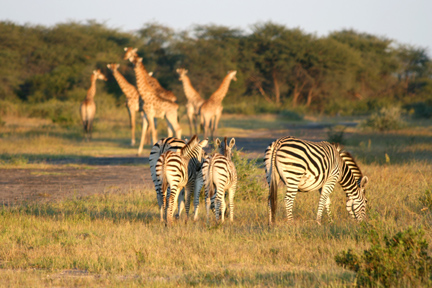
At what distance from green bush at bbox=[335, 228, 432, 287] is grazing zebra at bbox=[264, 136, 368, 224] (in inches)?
86.6

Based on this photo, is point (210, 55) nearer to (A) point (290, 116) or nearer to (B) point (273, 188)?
(A) point (290, 116)

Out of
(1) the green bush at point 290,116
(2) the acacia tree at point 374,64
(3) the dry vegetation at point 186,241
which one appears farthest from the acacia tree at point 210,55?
(3) the dry vegetation at point 186,241

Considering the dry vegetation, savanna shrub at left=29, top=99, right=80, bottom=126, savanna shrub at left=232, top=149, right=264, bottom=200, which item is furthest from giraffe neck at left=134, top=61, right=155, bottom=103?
savanna shrub at left=232, top=149, right=264, bottom=200

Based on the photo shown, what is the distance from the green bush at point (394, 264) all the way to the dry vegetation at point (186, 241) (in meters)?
0.19

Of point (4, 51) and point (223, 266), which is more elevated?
point (4, 51)

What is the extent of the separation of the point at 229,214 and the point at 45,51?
41.2 metres

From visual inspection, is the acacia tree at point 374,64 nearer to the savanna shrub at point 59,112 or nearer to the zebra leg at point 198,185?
the savanna shrub at point 59,112

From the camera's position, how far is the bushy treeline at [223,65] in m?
41.1

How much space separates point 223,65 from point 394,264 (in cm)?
3930

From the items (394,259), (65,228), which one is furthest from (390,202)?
(65,228)

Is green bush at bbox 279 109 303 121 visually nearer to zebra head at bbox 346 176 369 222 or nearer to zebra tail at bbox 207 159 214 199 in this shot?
zebra head at bbox 346 176 369 222

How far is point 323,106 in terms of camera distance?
46500 mm

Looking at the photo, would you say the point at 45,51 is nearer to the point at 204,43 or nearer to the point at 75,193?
the point at 204,43

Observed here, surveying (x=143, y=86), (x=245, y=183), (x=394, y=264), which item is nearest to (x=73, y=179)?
(x=245, y=183)
